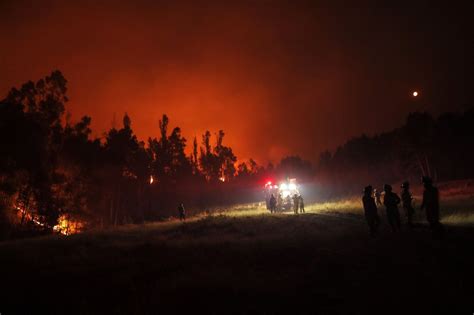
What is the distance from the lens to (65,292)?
10781 millimetres

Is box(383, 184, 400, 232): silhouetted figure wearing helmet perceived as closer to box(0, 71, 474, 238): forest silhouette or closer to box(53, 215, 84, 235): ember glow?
box(0, 71, 474, 238): forest silhouette

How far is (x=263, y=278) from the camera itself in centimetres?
1041

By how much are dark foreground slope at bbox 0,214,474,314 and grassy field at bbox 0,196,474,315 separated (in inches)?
1.0

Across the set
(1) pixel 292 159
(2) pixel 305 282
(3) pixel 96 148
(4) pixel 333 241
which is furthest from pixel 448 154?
(1) pixel 292 159

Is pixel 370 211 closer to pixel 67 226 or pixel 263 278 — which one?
pixel 263 278

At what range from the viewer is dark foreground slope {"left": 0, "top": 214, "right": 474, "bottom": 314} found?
28.0 feet

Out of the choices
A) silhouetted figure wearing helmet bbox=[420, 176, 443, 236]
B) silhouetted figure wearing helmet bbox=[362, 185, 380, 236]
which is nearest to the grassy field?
silhouetted figure wearing helmet bbox=[420, 176, 443, 236]

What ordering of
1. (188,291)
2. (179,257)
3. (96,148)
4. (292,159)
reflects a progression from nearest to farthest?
(188,291)
(179,257)
(96,148)
(292,159)

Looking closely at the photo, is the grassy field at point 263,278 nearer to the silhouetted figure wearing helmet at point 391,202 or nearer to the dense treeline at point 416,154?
the silhouetted figure wearing helmet at point 391,202

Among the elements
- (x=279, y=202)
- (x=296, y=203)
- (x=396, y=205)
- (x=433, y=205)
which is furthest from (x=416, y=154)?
(x=433, y=205)

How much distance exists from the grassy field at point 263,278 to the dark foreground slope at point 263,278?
0.03 m

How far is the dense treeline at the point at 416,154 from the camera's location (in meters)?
66.3

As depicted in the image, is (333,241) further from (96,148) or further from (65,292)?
(96,148)

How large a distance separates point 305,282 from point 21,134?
38794mm
